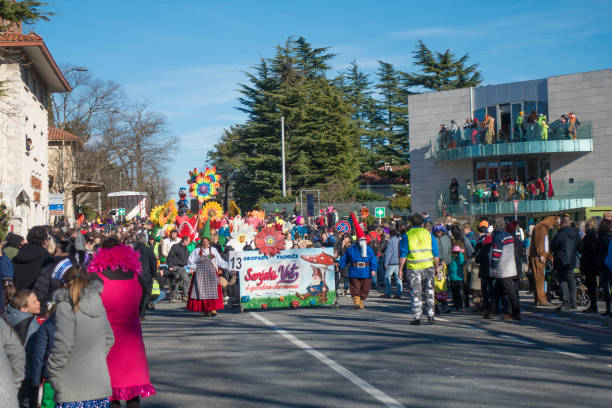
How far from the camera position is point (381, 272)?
2573cm

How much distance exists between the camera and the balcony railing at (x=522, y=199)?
40.2 meters

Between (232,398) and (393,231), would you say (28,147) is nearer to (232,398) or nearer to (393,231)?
(393,231)

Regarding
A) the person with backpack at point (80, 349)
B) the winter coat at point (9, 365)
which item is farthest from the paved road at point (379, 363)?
the winter coat at point (9, 365)

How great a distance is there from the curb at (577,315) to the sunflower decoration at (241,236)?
24.6ft

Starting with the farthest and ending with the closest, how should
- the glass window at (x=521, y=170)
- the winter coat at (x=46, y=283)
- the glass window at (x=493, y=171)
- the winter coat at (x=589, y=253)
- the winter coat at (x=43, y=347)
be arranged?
the glass window at (x=493, y=171) → the glass window at (x=521, y=170) → the winter coat at (x=589, y=253) → the winter coat at (x=46, y=283) → the winter coat at (x=43, y=347)

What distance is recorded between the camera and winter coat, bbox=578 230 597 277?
14.9m

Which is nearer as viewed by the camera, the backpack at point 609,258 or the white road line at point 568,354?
the white road line at point 568,354

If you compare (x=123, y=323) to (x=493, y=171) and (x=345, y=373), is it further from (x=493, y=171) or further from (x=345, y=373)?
(x=493, y=171)

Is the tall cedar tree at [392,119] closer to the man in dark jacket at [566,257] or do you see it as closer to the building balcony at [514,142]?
the building balcony at [514,142]

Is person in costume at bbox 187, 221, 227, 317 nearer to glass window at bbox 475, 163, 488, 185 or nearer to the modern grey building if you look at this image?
the modern grey building

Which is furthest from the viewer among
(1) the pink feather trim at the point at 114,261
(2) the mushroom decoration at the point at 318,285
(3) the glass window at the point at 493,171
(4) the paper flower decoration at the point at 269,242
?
Result: (3) the glass window at the point at 493,171

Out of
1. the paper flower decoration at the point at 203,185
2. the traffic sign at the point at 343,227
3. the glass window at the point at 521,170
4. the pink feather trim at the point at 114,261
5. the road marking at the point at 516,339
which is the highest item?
the glass window at the point at 521,170

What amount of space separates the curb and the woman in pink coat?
384 inches

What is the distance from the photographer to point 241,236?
67.7ft
